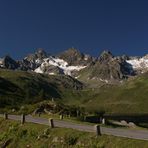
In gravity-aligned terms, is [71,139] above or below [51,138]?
below

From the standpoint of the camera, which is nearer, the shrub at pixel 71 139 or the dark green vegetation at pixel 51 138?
the dark green vegetation at pixel 51 138

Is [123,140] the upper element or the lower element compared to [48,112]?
lower

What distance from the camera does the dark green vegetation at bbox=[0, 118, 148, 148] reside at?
112ft

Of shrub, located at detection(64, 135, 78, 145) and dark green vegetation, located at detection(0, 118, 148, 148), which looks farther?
shrub, located at detection(64, 135, 78, 145)

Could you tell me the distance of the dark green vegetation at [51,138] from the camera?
34.2 metres

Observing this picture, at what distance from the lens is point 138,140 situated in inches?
1298

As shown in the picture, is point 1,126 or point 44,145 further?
point 1,126

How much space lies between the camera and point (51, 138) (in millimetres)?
41656

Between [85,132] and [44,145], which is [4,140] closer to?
[44,145]

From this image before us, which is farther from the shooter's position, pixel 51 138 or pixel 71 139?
pixel 51 138

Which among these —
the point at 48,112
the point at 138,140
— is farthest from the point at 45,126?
the point at 48,112

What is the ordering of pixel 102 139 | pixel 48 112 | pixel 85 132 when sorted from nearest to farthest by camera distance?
pixel 102 139, pixel 85 132, pixel 48 112

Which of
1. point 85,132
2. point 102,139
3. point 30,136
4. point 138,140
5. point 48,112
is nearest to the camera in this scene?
point 138,140

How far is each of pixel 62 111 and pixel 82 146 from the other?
54876 millimetres
